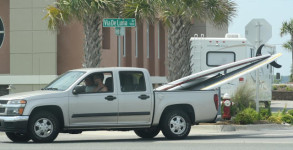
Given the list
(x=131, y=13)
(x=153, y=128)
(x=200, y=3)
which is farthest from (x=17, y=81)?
(x=153, y=128)

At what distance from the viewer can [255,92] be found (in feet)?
82.0

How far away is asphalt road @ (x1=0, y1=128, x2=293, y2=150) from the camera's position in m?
15.2

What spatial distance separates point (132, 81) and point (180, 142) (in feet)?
6.12

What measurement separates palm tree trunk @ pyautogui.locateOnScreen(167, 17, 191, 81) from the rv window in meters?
5.66

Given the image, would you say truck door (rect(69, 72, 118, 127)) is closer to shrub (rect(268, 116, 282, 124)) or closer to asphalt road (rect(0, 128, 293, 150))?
asphalt road (rect(0, 128, 293, 150))

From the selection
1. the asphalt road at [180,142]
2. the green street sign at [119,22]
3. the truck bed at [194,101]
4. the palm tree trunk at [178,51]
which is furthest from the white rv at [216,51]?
the truck bed at [194,101]

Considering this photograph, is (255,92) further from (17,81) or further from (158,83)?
(158,83)

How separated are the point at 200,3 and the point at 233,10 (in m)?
1.65

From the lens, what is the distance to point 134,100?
16.9m

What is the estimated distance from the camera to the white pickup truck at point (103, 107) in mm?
15984

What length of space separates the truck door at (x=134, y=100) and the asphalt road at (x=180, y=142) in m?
0.55

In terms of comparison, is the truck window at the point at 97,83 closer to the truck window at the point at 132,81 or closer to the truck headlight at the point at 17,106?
the truck window at the point at 132,81

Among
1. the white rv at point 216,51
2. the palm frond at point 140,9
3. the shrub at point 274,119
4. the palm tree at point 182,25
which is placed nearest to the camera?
the shrub at point 274,119

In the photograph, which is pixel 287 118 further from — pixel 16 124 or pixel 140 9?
pixel 16 124
